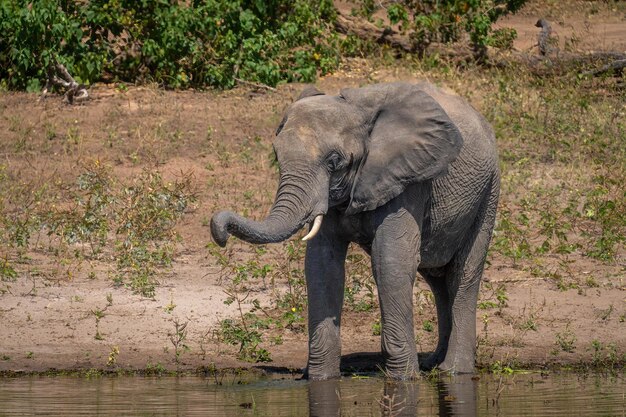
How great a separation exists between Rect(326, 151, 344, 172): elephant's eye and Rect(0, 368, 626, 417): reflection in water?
4.62ft

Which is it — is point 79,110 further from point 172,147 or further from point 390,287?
point 390,287

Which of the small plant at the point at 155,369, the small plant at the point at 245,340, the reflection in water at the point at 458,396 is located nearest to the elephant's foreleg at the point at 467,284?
the reflection in water at the point at 458,396

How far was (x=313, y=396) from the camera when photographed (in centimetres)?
838

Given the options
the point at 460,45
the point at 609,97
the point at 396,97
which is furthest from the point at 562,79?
the point at 396,97

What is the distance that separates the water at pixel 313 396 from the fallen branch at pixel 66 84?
6.98 meters

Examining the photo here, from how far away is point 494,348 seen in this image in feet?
32.8

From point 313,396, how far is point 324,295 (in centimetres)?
72

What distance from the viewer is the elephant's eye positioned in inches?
329

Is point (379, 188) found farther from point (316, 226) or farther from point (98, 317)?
point (98, 317)

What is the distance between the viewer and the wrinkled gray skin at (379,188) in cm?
827

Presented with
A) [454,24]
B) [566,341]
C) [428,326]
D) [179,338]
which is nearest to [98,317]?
[179,338]

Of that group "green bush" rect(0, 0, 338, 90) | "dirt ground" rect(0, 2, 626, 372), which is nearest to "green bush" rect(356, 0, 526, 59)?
"green bush" rect(0, 0, 338, 90)

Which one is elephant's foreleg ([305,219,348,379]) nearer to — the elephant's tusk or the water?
the water

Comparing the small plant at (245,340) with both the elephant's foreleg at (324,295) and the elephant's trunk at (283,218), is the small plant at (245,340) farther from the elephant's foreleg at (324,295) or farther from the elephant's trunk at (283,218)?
the elephant's trunk at (283,218)
